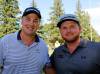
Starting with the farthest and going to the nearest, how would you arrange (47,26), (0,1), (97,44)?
(47,26)
(0,1)
(97,44)

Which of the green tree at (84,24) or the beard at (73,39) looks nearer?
the beard at (73,39)

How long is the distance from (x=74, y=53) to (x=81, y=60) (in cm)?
18

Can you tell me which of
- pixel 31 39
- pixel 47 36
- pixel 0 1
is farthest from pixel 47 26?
pixel 31 39

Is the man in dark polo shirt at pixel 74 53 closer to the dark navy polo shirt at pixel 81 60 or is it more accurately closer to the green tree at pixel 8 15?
the dark navy polo shirt at pixel 81 60

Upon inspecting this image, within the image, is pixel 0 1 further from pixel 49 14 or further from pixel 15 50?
pixel 15 50

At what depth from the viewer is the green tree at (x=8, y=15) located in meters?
50.9

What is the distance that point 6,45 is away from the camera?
629cm

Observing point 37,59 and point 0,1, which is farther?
point 0,1

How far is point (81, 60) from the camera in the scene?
5.84 meters

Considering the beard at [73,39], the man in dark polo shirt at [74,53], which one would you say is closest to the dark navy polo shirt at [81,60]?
the man in dark polo shirt at [74,53]

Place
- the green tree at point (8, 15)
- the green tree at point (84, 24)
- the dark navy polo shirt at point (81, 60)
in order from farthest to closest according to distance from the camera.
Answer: the green tree at point (84, 24) → the green tree at point (8, 15) → the dark navy polo shirt at point (81, 60)

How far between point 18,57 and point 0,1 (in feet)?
148

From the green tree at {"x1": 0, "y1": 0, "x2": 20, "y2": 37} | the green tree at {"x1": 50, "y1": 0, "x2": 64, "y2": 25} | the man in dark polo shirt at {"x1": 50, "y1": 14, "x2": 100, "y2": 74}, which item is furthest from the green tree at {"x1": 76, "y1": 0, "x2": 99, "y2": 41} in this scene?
the man in dark polo shirt at {"x1": 50, "y1": 14, "x2": 100, "y2": 74}

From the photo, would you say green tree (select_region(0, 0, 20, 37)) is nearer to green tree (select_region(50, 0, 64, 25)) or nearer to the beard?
green tree (select_region(50, 0, 64, 25))
